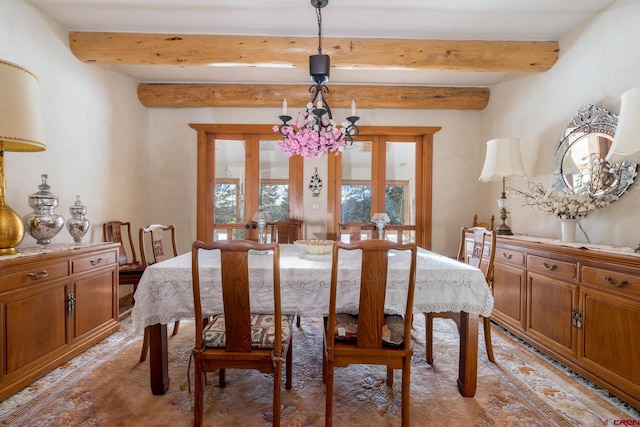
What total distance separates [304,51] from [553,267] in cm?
267

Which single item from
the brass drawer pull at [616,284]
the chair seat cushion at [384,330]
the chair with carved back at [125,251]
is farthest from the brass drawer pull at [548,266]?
the chair with carved back at [125,251]

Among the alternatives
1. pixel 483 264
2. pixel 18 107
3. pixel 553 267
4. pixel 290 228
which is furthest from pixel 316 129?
pixel 290 228

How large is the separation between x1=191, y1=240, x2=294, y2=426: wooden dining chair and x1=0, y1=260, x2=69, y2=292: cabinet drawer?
119 centimetres

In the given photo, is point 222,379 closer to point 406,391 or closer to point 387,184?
point 406,391

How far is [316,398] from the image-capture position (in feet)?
5.70

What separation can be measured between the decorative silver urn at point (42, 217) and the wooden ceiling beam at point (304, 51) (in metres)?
1.41

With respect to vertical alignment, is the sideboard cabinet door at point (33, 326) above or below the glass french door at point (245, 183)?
below

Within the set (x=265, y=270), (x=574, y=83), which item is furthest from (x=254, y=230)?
(x=574, y=83)

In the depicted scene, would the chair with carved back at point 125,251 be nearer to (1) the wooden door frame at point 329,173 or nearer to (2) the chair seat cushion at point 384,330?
(1) the wooden door frame at point 329,173

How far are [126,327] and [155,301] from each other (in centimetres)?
160

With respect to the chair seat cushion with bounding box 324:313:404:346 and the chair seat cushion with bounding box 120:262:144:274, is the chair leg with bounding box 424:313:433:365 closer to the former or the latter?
the chair seat cushion with bounding box 324:313:404:346

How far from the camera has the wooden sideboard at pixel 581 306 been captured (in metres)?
1.64

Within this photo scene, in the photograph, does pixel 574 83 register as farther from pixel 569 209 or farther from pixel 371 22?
pixel 371 22

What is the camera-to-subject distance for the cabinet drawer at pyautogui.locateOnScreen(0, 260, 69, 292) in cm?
167
